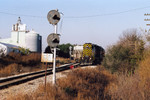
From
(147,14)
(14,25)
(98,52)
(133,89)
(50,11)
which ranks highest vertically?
(14,25)

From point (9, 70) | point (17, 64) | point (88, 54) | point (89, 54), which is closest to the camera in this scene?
point (9, 70)

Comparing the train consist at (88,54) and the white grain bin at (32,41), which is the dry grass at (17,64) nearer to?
the train consist at (88,54)

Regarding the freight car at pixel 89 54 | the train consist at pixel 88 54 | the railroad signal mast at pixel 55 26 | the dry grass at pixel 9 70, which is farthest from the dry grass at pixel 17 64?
the railroad signal mast at pixel 55 26

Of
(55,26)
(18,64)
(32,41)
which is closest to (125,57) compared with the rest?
(55,26)

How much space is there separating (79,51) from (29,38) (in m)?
23.7

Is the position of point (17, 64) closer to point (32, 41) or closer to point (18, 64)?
point (18, 64)

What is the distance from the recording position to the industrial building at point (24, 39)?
156 ft

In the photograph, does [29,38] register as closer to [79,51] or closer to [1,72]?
[79,51]

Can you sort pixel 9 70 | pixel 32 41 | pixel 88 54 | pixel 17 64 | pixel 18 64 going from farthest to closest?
pixel 32 41 → pixel 88 54 → pixel 18 64 → pixel 17 64 → pixel 9 70

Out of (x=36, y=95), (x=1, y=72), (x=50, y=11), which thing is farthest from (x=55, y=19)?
(x=1, y=72)

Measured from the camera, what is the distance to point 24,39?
48469 millimetres

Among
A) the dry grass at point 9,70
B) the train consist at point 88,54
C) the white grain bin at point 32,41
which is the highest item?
the white grain bin at point 32,41

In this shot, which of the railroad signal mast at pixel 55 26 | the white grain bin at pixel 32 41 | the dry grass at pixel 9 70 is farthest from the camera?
the white grain bin at pixel 32 41

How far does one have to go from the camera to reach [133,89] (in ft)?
23.9
